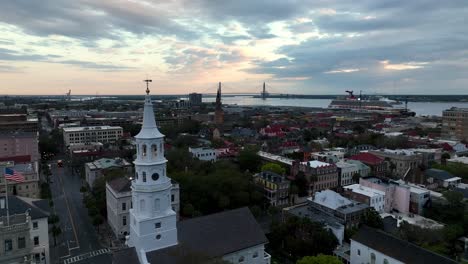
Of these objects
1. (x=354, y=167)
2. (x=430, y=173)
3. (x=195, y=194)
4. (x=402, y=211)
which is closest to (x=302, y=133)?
(x=354, y=167)

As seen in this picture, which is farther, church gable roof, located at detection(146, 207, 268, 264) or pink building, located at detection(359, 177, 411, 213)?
pink building, located at detection(359, 177, 411, 213)

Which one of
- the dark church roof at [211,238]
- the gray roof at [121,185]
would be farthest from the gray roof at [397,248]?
the gray roof at [121,185]

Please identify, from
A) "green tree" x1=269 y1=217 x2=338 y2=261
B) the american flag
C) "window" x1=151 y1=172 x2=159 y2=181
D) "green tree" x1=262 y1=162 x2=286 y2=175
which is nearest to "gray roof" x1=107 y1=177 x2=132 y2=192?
the american flag

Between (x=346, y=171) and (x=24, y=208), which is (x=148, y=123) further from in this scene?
(x=346, y=171)

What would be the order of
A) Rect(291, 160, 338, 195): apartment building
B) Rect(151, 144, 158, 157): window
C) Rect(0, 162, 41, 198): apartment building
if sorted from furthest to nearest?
Rect(291, 160, 338, 195): apartment building → Rect(0, 162, 41, 198): apartment building → Rect(151, 144, 158, 157): window

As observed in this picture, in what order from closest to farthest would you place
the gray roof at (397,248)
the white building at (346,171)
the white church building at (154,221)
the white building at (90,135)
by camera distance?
the white church building at (154,221) → the gray roof at (397,248) → the white building at (346,171) → the white building at (90,135)

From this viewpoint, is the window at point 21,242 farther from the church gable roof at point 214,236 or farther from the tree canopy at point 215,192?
the tree canopy at point 215,192

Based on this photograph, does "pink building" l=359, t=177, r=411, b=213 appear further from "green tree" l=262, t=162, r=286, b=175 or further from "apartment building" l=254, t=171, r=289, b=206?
"green tree" l=262, t=162, r=286, b=175

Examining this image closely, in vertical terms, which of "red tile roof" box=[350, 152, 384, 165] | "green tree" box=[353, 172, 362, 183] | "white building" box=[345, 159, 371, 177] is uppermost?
"red tile roof" box=[350, 152, 384, 165]
